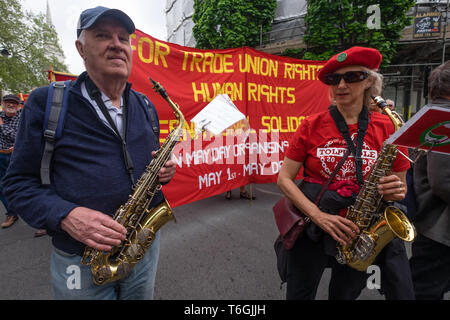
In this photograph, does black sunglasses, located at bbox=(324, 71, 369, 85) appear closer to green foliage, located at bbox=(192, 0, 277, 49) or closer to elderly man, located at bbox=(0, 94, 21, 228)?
elderly man, located at bbox=(0, 94, 21, 228)

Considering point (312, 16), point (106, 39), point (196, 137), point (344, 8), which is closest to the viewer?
point (106, 39)

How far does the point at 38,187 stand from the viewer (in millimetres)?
1104

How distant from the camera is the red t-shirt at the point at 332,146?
4.83 feet

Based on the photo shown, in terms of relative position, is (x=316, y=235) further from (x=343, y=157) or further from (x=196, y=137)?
(x=196, y=137)

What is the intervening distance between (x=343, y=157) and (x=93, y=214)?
1.50 m

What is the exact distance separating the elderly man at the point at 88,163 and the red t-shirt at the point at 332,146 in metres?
1.13

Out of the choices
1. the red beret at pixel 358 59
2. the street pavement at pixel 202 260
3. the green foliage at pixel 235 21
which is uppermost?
the green foliage at pixel 235 21

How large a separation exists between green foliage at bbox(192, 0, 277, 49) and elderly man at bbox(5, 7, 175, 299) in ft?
33.5

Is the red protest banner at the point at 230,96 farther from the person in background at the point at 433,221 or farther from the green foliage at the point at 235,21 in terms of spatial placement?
the green foliage at the point at 235,21

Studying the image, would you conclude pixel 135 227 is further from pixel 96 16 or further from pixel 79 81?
pixel 96 16

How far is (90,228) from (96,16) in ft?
3.54

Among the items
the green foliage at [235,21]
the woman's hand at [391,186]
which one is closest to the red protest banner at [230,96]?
the woman's hand at [391,186]

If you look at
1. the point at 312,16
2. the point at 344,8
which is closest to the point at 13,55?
the point at 312,16

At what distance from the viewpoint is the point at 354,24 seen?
7453mm
